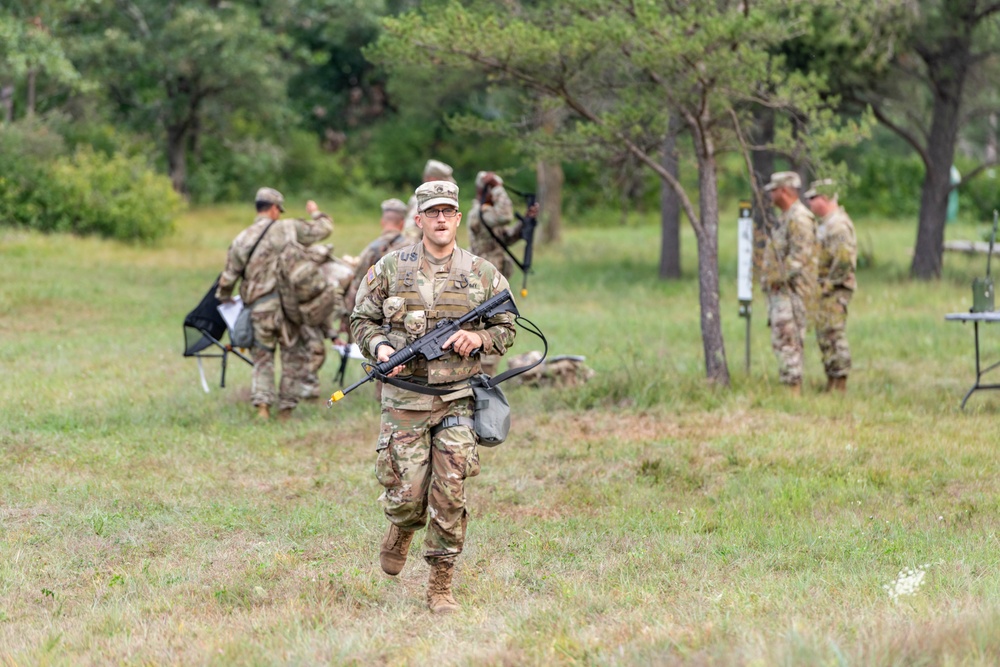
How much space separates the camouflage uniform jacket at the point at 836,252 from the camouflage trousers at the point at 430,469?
23.2 ft

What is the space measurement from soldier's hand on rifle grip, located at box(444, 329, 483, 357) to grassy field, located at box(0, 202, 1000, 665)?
126 cm

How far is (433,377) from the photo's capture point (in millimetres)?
6109

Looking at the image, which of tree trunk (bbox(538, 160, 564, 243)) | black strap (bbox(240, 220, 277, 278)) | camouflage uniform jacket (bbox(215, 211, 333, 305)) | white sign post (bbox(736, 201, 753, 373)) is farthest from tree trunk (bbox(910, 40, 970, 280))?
black strap (bbox(240, 220, 277, 278))

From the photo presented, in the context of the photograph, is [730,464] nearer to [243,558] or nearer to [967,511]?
[967,511]

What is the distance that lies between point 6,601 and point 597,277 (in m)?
17.5

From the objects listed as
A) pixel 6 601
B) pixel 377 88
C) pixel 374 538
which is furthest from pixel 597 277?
pixel 377 88

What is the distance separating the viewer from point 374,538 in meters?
7.56

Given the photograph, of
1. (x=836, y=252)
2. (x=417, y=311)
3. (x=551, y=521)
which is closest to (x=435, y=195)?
(x=417, y=311)

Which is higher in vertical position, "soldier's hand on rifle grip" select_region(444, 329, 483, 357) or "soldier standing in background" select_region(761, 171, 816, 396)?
"soldier's hand on rifle grip" select_region(444, 329, 483, 357)

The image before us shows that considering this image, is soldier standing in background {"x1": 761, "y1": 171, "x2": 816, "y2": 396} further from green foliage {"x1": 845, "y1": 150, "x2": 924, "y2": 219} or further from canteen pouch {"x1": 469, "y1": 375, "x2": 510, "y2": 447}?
green foliage {"x1": 845, "y1": 150, "x2": 924, "y2": 219}

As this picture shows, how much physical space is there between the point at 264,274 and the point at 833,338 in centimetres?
551

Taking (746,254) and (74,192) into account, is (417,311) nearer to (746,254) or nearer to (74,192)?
(746,254)

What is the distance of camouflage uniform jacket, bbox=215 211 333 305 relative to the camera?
36.6 feet

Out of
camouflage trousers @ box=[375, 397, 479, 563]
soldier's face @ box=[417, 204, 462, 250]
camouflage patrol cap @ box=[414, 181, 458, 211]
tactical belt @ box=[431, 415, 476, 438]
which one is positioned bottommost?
camouflage trousers @ box=[375, 397, 479, 563]
